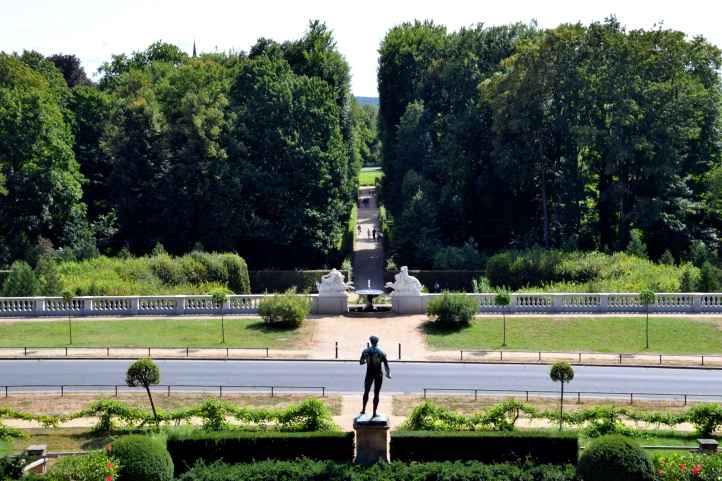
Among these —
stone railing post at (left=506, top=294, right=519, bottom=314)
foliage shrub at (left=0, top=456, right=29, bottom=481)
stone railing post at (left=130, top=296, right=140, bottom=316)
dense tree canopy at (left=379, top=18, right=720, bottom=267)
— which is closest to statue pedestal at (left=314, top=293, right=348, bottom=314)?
stone railing post at (left=506, top=294, right=519, bottom=314)

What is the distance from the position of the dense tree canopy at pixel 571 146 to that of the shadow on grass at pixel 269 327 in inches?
1081

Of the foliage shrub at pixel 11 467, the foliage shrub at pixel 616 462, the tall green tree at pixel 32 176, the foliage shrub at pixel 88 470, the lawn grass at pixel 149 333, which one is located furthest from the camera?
the tall green tree at pixel 32 176

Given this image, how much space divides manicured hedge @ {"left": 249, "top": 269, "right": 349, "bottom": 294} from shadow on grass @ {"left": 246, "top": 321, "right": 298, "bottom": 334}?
23887 mm

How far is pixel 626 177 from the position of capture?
78750mm

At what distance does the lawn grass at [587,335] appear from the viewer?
52.3 m

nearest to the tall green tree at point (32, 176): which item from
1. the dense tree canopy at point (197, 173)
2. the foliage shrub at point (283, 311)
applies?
the dense tree canopy at point (197, 173)

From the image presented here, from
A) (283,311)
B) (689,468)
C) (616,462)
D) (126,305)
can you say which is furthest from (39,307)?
(689,468)

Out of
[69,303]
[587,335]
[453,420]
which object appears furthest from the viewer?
[69,303]

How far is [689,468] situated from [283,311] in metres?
28.9

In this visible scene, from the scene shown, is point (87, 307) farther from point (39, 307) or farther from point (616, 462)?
point (616, 462)

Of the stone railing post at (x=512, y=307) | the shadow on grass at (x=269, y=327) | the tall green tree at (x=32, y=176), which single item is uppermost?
the tall green tree at (x=32, y=176)

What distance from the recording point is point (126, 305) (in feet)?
195

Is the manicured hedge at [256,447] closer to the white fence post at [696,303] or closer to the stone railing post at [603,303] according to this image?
the stone railing post at [603,303]

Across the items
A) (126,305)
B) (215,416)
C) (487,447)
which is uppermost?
(126,305)
